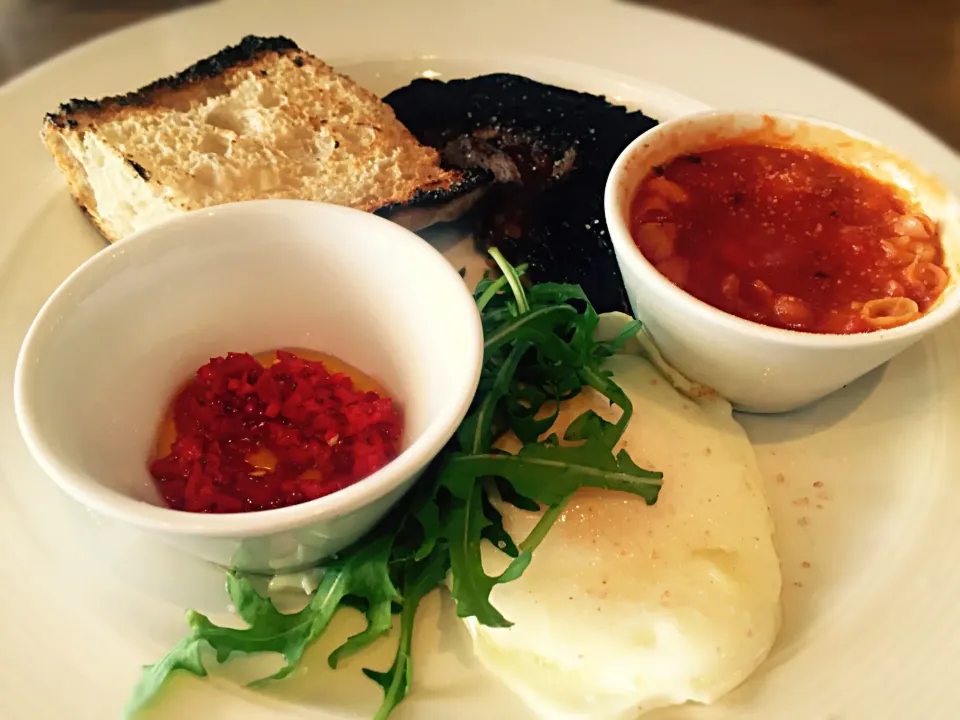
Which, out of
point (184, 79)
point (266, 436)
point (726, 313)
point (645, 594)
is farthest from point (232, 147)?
point (645, 594)

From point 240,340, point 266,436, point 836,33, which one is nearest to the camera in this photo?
point 266,436

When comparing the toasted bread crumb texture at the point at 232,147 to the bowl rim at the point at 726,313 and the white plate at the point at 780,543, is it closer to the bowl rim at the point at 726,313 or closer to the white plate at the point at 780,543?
the white plate at the point at 780,543

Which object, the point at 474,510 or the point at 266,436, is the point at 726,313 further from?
the point at 266,436

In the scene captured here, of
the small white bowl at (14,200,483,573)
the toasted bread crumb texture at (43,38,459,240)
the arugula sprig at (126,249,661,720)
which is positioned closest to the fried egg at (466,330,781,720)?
the arugula sprig at (126,249,661,720)

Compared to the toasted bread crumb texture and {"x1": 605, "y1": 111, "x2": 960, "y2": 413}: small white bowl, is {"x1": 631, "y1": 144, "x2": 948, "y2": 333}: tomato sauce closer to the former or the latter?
{"x1": 605, "y1": 111, "x2": 960, "y2": 413}: small white bowl

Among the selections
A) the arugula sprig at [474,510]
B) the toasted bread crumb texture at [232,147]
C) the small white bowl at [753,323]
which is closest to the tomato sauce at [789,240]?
the small white bowl at [753,323]

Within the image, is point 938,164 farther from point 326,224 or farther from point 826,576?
point 326,224

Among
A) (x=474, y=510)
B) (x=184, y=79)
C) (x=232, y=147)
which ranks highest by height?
(x=184, y=79)
